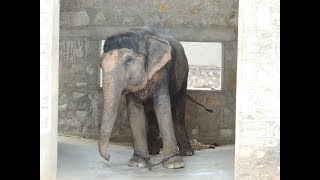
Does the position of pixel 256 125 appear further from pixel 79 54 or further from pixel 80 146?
pixel 79 54

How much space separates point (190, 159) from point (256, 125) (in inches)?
113

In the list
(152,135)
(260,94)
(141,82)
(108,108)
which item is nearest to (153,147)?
(152,135)

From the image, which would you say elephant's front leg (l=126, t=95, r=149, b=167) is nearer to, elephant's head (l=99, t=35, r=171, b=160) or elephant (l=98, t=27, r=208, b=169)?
elephant (l=98, t=27, r=208, b=169)

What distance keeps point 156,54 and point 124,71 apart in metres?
A: 0.70

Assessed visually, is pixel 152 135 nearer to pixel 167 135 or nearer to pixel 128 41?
pixel 167 135

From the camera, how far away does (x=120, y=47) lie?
6969 mm

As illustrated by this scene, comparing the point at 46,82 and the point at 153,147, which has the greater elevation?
the point at 46,82

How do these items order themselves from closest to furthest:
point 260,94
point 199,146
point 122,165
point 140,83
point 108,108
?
point 260,94 < point 108,108 < point 140,83 < point 122,165 < point 199,146

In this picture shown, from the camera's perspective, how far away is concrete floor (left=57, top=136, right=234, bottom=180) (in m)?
6.57

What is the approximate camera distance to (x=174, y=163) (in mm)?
7102

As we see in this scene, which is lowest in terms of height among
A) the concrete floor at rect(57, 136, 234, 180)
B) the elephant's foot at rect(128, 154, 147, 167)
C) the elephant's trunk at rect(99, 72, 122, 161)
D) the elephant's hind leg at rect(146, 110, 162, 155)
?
the concrete floor at rect(57, 136, 234, 180)

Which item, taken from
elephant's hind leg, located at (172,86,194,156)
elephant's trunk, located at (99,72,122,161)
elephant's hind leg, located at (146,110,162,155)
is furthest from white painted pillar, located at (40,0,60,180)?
elephant's hind leg, located at (172,86,194,156)

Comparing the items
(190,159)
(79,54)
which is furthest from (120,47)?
(79,54)

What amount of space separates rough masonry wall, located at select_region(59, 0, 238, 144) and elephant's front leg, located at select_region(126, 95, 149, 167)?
238 centimetres
